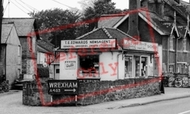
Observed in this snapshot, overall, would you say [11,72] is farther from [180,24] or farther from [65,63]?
[180,24]

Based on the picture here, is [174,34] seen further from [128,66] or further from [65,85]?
[65,85]

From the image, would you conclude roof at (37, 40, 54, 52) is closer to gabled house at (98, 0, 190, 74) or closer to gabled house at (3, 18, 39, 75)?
gabled house at (3, 18, 39, 75)

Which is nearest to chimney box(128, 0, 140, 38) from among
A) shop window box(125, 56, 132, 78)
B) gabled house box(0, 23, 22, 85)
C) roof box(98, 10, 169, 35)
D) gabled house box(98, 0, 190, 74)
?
gabled house box(98, 0, 190, 74)

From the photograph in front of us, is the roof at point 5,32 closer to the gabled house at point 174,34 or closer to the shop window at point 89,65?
the shop window at point 89,65

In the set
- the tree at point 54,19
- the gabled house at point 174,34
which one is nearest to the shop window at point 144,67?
the gabled house at point 174,34

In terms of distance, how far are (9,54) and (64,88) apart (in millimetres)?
22145

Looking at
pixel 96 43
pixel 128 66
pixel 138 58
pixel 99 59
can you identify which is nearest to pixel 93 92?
pixel 96 43

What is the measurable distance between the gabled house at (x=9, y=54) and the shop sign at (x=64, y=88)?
18.6m

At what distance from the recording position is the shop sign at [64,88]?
25.9 metres

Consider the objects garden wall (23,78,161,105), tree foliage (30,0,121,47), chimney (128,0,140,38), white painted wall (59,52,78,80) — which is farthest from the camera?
tree foliage (30,0,121,47)

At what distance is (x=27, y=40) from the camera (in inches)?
2229

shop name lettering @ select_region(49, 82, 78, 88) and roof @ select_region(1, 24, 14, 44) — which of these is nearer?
shop name lettering @ select_region(49, 82, 78, 88)

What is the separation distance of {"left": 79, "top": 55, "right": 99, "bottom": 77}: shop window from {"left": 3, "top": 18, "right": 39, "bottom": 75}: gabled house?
18703mm

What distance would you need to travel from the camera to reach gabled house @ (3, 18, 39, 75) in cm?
5644
